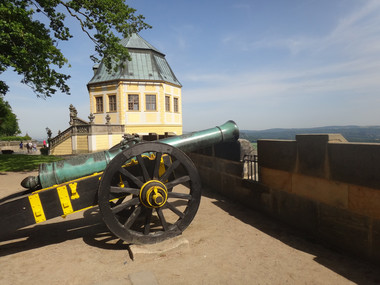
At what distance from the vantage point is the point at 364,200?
10.4ft

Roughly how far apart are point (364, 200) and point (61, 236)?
462cm

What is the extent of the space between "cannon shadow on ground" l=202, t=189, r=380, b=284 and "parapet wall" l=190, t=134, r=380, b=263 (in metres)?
0.13

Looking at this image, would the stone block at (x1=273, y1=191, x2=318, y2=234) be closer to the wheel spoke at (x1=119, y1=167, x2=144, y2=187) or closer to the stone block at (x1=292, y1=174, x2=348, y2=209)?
the stone block at (x1=292, y1=174, x2=348, y2=209)

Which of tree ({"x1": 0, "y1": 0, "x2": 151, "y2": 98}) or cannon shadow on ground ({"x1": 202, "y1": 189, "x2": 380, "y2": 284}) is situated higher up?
tree ({"x1": 0, "y1": 0, "x2": 151, "y2": 98})

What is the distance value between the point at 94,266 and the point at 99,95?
25.7 m

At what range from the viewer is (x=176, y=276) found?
2770mm

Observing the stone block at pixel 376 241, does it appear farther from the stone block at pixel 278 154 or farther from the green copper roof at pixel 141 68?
the green copper roof at pixel 141 68

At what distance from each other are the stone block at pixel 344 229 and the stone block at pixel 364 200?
0.30ft

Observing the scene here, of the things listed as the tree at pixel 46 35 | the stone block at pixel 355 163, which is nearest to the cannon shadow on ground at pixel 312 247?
the stone block at pixel 355 163

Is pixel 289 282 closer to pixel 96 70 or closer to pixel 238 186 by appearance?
pixel 238 186

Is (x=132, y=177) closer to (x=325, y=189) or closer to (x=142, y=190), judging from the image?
(x=142, y=190)

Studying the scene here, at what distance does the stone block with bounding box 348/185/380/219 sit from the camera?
304cm

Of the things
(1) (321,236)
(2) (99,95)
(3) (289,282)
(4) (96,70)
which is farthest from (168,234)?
(4) (96,70)

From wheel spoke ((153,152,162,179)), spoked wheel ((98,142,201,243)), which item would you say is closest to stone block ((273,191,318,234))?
spoked wheel ((98,142,201,243))
